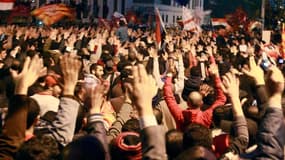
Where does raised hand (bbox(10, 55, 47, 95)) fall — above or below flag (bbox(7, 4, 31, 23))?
above

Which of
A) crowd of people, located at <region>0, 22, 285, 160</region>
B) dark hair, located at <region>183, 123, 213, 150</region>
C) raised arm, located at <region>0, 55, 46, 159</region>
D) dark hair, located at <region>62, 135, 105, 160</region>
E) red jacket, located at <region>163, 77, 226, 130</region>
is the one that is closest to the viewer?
crowd of people, located at <region>0, 22, 285, 160</region>

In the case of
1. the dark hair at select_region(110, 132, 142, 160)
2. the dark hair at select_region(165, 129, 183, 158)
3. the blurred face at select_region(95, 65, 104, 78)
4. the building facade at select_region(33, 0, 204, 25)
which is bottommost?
the building facade at select_region(33, 0, 204, 25)

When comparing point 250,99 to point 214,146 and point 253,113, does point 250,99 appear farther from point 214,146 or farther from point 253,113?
point 214,146

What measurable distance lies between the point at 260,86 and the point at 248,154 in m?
1.15

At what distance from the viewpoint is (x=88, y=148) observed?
4848 millimetres

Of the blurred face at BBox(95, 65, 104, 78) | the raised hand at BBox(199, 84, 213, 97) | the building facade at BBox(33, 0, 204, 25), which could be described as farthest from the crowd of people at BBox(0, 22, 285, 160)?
the building facade at BBox(33, 0, 204, 25)

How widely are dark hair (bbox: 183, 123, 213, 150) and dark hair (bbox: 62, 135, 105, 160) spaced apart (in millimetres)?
783

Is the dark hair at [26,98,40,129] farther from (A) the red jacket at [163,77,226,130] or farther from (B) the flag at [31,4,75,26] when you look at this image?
(B) the flag at [31,4,75,26]

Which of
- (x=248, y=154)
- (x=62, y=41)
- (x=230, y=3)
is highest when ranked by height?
(x=248, y=154)

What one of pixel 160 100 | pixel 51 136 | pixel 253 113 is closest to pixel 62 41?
pixel 160 100

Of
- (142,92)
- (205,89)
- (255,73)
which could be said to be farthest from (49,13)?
(142,92)

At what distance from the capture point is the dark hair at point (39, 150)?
16.1ft

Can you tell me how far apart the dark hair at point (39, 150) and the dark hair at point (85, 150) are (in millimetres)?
78

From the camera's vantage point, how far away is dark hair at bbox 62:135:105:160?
189 inches
